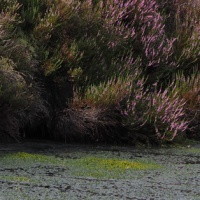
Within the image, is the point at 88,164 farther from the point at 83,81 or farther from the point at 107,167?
the point at 83,81

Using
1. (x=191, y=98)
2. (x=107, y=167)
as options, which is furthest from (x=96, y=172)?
(x=191, y=98)

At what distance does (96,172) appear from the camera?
705cm

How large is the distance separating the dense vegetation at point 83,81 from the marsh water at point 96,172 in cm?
41

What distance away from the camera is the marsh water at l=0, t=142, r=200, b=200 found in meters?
5.96

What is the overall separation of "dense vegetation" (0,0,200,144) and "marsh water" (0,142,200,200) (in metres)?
0.41

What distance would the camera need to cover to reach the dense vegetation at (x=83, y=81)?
8836 mm

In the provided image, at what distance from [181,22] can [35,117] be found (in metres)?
3.97

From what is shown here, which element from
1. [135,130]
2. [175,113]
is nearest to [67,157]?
[135,130]

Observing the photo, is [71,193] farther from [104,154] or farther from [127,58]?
Result: [127,58]

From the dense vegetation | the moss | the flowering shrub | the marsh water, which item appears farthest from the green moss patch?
the flowering shrub

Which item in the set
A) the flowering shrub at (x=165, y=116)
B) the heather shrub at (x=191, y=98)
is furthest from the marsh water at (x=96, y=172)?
the heather shrub at (x=191, y=98)

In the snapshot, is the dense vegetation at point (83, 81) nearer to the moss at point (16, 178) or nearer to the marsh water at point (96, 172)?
the marsh water at point (96, 172)

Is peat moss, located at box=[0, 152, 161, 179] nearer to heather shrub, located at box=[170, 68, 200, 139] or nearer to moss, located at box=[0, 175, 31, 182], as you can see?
moss, located at box=[0, 175, 31, 182]

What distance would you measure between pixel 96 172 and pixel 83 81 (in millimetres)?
2623
